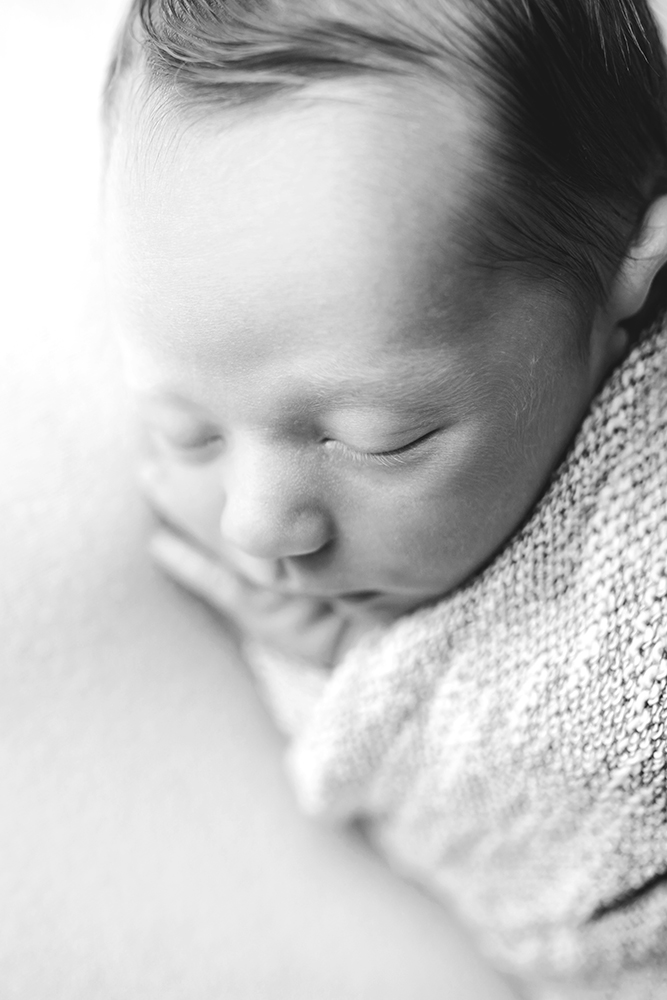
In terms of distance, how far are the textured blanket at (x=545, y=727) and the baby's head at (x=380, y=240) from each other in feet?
0.16

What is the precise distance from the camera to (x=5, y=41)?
91 cm

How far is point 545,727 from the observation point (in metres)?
0.72

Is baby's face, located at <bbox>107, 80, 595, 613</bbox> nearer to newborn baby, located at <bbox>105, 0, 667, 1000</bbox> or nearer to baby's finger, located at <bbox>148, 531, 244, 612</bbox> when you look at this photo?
newborn baby, located at <bbox>105, 0, 667, 1000</bbox>

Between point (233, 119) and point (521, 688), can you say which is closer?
point (233, 119)

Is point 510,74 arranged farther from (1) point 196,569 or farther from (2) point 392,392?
(1) point 196,569

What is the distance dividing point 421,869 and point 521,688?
0.86 feet

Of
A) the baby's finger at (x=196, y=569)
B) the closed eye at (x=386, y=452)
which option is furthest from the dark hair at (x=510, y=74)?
the baby's finger at (x=196, y=569)

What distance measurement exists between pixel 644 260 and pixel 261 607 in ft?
1.36

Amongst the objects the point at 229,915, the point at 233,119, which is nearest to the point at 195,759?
the point at 229,915

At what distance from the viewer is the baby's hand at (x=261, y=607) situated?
826 mm

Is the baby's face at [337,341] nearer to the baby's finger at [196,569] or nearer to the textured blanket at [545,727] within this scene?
the textured blanket at [545,727]

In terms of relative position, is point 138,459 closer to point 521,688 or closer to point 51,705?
point 51,705

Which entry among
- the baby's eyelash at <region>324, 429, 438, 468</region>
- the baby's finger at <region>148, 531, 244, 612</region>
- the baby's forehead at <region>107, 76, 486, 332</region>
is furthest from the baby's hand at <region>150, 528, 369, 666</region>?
the baby's forehead at <region>107, 76, 486, 332</region>

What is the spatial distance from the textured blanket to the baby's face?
44 millimetres
